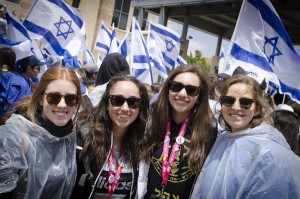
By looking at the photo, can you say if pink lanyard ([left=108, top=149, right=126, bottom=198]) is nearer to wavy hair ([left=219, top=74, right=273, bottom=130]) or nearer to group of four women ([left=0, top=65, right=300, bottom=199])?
group of four women ([left=0, top=65, right=300, bottom=199])

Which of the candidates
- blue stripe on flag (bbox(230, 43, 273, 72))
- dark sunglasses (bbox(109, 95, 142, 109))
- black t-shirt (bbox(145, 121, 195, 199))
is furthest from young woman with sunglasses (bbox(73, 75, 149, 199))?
blue stripe on flag (bbox(230, 43, 273, 72))

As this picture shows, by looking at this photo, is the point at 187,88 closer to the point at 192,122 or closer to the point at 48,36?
the point at 192,122

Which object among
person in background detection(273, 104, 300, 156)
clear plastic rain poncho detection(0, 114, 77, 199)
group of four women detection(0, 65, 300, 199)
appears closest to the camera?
clear plastic rain poncho detection(0, 114, 77, 199)

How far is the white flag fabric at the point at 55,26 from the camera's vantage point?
7.02 m

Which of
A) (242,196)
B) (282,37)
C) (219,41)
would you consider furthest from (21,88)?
(219,41)

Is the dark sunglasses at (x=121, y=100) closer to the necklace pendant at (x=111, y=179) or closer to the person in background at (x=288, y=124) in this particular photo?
the necklace pendant at (x=111, y=179)

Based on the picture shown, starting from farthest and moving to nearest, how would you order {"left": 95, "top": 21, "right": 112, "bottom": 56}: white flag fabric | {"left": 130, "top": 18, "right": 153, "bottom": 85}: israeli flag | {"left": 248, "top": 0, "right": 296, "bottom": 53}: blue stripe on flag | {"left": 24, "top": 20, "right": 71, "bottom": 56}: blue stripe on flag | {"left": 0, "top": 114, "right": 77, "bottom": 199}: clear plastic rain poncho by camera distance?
{"left": 95, "top": 21, "right": 112, "bottom": 56}: white flag fabric → {"left": 130, "top": 18, "right": 153, "bottom": 85}: israeli flag → {"left": 24, "top": 20, "right": 71, "bottom": 56}: blue stripe on flag → {"left": 248, "top": 0, "right": 296, "bottom": 53}: blue stripe on flag → {"left": 0, "top": 114, "right": 77, "bottom": 199}: clear plastic rain poncho

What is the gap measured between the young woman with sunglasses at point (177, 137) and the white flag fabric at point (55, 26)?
4.97 meters

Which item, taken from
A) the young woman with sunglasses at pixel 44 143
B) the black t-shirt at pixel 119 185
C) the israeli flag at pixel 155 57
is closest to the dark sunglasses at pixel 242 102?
the black t-shirt at pixel 119 185

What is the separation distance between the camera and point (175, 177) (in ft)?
8.92

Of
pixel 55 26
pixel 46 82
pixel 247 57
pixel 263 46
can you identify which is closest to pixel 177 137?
pixel 46 82

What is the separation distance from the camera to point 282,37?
482cm

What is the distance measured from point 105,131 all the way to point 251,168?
128cm

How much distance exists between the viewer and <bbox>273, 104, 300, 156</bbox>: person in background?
13.9ft
